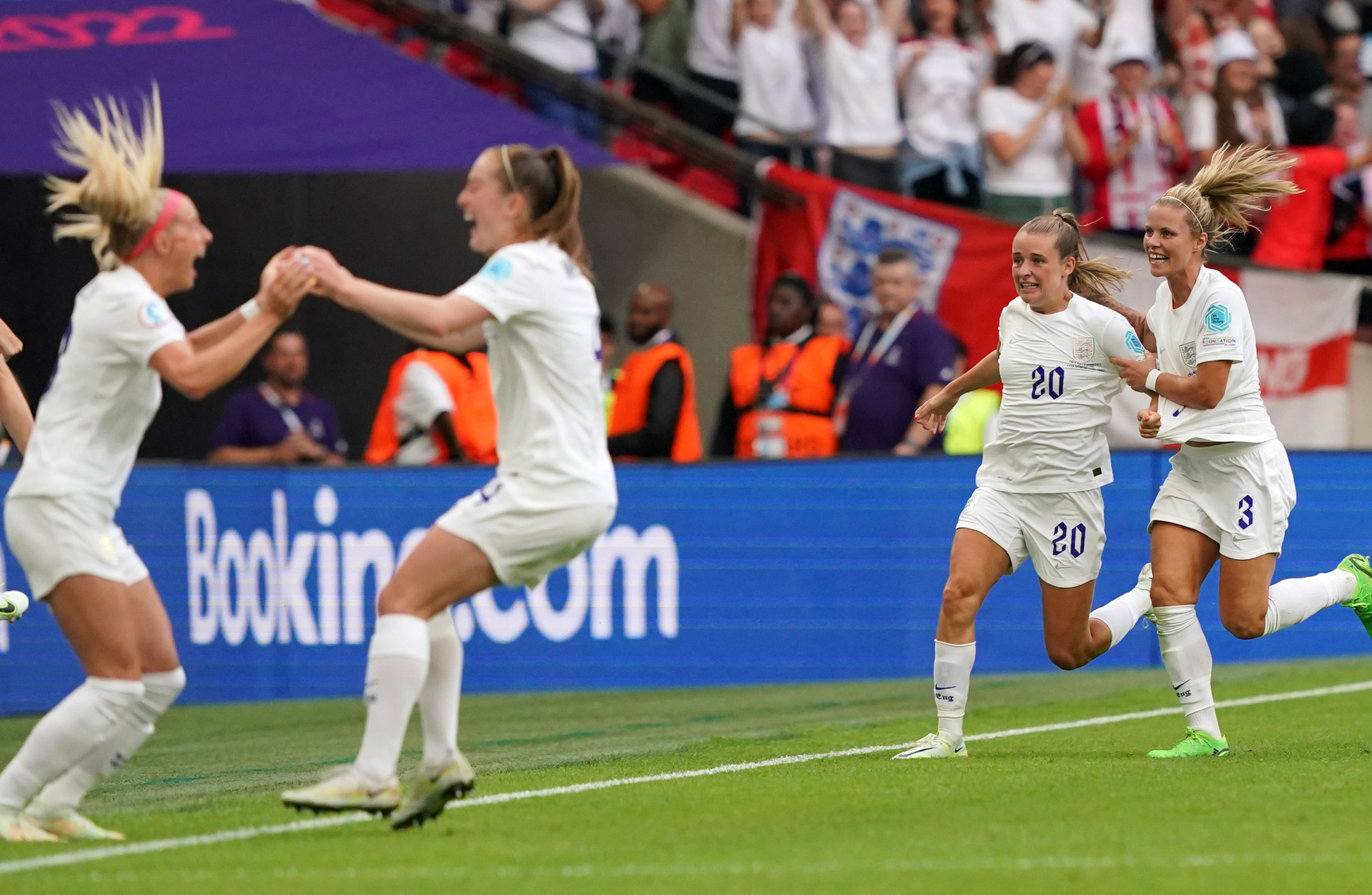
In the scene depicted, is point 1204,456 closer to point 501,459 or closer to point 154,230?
point 501,459

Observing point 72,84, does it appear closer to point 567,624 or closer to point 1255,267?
point 567,624

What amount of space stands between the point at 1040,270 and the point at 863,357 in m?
4.59

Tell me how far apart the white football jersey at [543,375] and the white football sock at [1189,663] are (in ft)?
9.44

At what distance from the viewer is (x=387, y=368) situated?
16.1 meters

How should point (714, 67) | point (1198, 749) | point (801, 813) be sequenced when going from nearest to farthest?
point (801, 813)
point (1198, 749)
point (714, 67)

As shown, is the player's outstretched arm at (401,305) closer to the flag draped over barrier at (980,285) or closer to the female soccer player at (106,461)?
the female soccer player at (106,461)

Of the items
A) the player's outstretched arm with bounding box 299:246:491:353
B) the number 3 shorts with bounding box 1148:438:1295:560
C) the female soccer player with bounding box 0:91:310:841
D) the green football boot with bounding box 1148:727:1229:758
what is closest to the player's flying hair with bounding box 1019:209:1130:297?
the number 3 shorts with bounding box 1148:438:1295:560

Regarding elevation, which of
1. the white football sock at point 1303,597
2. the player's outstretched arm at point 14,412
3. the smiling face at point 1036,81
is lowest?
the white football sock at point 1303,597

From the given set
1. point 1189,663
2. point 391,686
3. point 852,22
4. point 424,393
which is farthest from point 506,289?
point 852,22

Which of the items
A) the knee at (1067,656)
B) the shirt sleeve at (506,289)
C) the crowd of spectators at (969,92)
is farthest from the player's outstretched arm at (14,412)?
the crowd of spectators at (969,92)

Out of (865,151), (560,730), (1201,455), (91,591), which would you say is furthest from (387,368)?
(91,591)

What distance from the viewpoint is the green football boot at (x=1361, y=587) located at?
27.9 feet

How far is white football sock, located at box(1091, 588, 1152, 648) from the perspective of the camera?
8.06 metres

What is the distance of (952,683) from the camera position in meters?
7.70
